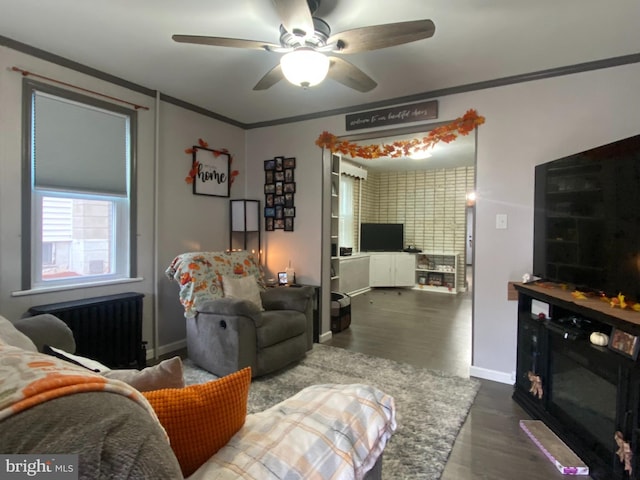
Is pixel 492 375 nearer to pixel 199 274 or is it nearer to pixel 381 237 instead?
pixel 199 274

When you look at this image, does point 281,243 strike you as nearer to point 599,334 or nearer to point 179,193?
point 179,193

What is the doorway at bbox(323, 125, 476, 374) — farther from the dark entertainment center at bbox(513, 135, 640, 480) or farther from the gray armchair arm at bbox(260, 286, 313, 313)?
the dark entertainment center at bbox(513, 135, 640, 480)

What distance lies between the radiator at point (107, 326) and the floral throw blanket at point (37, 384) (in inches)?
86.6

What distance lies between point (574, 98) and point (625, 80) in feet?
0.99

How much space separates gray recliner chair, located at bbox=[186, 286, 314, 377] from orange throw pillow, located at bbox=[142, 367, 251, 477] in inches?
70.9

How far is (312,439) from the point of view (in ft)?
2.95

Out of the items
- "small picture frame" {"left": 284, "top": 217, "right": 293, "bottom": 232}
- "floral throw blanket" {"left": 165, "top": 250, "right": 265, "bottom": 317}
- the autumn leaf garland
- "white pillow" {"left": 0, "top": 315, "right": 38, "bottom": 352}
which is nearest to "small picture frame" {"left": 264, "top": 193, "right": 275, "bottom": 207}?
"small picture frame" {"left": 284, "top": 217, "right": 293, "bottom": 232}

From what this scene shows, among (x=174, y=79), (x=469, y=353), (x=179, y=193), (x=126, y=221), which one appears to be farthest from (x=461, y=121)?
(x=126, y=221)

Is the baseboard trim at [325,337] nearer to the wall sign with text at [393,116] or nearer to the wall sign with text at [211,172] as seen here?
the wall sign with text at [211,172]

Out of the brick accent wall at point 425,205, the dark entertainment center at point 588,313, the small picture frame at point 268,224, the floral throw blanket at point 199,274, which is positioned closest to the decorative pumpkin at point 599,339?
the dark entertainment center at point 588,313

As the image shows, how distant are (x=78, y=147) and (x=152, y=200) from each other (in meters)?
0.71

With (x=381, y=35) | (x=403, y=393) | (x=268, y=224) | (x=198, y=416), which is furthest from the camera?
(x=268, y=224)

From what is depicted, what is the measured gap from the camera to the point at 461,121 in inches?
119

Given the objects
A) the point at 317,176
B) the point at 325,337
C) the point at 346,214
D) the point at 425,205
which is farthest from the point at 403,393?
the point at 425,205
